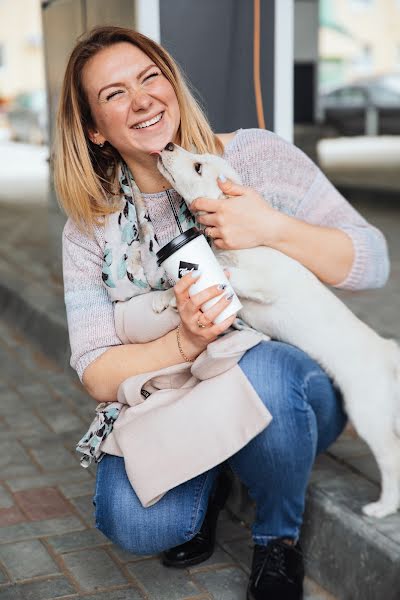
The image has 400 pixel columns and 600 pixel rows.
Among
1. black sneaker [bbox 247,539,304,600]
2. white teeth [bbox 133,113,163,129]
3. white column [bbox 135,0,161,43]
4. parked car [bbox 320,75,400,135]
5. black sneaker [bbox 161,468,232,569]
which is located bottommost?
parked car [bbox 320,75,400,135]

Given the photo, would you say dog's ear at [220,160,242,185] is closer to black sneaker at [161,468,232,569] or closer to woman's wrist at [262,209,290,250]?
woman's wrist at [262,209,290,250]

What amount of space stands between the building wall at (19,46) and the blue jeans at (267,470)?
3886 centimetres

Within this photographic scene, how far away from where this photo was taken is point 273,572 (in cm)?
241

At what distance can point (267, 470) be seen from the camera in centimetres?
236

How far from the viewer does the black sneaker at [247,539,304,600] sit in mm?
2395

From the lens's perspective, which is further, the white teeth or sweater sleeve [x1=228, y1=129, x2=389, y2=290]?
sweater sleeve [x1=228, y1=129, x2=389, y2=290]

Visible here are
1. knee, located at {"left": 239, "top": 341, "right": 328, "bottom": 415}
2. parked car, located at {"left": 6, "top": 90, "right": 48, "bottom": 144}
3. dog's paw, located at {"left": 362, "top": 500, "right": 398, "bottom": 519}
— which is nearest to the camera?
knee, located at {"left": 239, "top": 341, "right": 328, "bottom": 415}

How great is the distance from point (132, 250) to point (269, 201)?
45 centimetres

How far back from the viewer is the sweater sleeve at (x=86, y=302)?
2602 millimetres

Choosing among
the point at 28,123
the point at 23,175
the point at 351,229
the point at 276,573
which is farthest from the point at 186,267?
the point at 28,123

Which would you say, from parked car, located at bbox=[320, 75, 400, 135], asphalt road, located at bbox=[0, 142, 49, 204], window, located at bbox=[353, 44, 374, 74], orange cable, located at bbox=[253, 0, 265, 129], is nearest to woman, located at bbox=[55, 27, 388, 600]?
orange cable, located at bbox=[253, 0, 265, 129]

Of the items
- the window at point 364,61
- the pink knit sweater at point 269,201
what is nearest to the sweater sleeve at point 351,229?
the pink knit sweater at point 269,201

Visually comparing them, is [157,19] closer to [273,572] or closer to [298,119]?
[273,572]

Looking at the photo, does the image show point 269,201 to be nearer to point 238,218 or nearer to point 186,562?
point 238,218
